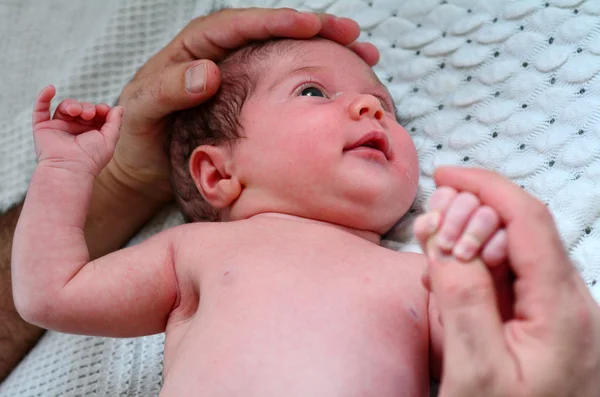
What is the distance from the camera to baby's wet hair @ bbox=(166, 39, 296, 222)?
1162mm

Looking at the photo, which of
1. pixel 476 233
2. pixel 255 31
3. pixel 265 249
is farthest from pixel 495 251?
pixel 255 31

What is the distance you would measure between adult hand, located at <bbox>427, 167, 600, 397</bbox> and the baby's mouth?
39cm

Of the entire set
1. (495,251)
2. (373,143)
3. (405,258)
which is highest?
(495,251)

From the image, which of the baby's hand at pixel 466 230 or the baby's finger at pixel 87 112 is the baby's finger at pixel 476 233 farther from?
the baby's finger at pixel 87 112

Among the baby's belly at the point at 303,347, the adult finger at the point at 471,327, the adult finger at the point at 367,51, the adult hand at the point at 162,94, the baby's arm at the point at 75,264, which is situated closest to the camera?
the adult finger at the point at 471,327

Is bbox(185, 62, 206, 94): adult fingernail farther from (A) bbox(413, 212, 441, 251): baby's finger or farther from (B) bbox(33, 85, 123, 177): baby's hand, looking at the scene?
(A) bbox(413, 212, 441, 251): baby's finger

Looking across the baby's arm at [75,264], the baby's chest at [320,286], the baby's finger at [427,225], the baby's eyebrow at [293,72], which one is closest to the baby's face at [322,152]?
the baby's eyebrow at [293,72]

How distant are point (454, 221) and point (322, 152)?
0.39 metres

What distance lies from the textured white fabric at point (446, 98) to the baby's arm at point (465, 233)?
412 mm

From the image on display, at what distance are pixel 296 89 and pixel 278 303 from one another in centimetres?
→ 42

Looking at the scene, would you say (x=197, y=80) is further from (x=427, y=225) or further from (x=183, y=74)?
(x=427, y=225)

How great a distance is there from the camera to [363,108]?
1.07 meters

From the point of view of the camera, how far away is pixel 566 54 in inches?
48.1

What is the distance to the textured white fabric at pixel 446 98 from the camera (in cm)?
114
